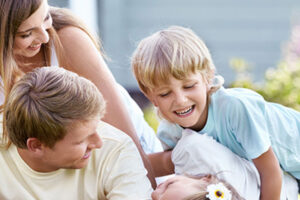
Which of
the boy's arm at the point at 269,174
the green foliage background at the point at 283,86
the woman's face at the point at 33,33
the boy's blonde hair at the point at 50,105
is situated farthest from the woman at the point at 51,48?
the green foliage background at the point at 283,86

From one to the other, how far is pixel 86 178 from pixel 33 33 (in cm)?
78

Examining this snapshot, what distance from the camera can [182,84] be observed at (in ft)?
9.57

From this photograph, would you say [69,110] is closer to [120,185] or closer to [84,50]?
[120,185]

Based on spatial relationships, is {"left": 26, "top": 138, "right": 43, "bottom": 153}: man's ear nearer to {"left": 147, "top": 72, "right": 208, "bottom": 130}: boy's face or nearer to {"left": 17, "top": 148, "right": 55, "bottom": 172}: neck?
{"left": 17, "top": 148, "right": 55, "bottom": 172}: neck

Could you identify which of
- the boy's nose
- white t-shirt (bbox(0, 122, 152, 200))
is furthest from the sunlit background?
white t-shirt (bbox(0, 122, 152, 200))

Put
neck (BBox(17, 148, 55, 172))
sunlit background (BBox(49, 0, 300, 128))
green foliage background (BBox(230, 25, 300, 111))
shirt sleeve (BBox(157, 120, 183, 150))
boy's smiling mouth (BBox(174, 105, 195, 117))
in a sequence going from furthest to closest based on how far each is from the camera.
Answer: sunlit background (BBox(49, 0, 300, 128))
green foliage background (BBox(230, 25, 300, 111))
shirt sleeve (BBox(157, 120, 183, 150))
boy's smiling mouth (BBox(174, 105, 195, 117))
neck (BBox(17, 148, 55, 172))

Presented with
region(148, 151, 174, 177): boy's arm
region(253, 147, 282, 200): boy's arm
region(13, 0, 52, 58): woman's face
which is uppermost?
region(13, 0, 52, 58): woman's face

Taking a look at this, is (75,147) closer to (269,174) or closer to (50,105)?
(50,105)

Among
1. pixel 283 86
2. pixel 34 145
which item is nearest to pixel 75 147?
pixel 34 145

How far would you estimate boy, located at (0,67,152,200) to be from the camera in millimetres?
2480

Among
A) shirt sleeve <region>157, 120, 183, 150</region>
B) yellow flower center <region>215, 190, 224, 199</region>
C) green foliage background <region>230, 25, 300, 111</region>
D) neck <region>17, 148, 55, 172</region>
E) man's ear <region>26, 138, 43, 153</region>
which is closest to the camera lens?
yellow flower center <region>215, 190, 224, 199</region>

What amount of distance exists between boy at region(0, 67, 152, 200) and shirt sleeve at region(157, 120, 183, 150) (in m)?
0.42

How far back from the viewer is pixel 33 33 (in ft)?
9.59

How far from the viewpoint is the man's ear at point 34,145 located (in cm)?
255
